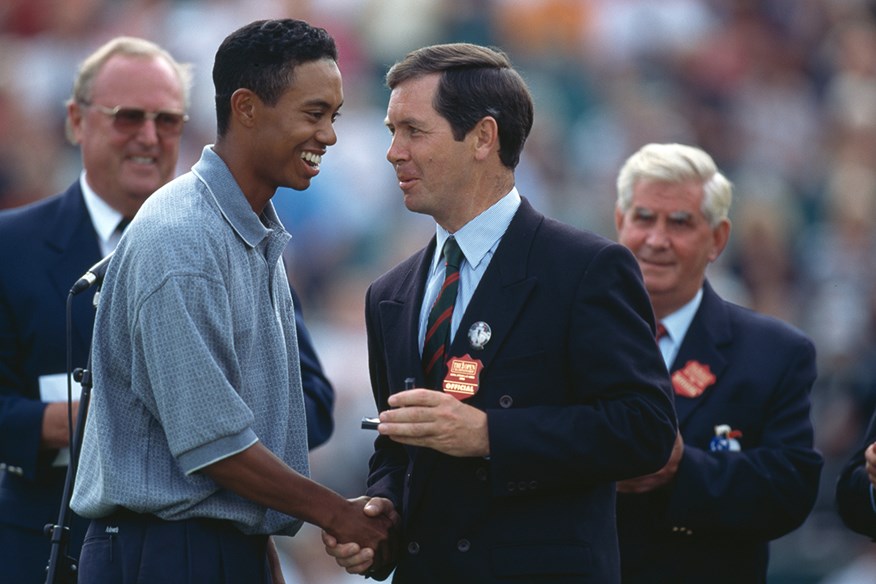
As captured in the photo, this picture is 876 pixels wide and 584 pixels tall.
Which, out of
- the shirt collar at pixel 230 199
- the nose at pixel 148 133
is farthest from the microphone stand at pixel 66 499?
the nose at pixel 148 133

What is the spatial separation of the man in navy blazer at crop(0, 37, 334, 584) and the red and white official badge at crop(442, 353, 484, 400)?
128cm

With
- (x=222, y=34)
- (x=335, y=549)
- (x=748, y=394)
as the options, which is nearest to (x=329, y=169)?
(x=222, y=34)

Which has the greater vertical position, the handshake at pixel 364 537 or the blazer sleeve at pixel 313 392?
the blazer sleeve at pixel 313 392

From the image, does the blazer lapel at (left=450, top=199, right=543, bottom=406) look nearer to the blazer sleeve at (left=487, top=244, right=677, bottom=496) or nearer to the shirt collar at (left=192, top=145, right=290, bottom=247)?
the blazer sleeve at (left=487, top=244, right=677, bottom=496)

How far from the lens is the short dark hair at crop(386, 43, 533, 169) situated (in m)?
4.04

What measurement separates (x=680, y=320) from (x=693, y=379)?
27 cm

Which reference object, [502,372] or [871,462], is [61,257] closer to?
[502,372]

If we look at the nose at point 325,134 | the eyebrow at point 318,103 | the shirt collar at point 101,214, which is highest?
the eyebrow at point 318,103

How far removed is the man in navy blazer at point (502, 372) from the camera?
3.75m

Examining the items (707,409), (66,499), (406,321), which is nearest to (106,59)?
(406,321)

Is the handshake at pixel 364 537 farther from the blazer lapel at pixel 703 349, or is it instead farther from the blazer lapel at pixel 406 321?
the blazer lapel at pixel 703 349

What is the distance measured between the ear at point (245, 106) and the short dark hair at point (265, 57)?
0.05ft

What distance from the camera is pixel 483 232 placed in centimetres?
405

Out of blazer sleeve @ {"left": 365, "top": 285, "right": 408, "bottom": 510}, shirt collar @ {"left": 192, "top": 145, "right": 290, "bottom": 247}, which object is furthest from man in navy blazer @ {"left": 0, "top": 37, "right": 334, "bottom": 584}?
shirt collar @ {"left": 192, "top": 145, "right": 290, "bottom": 247}
